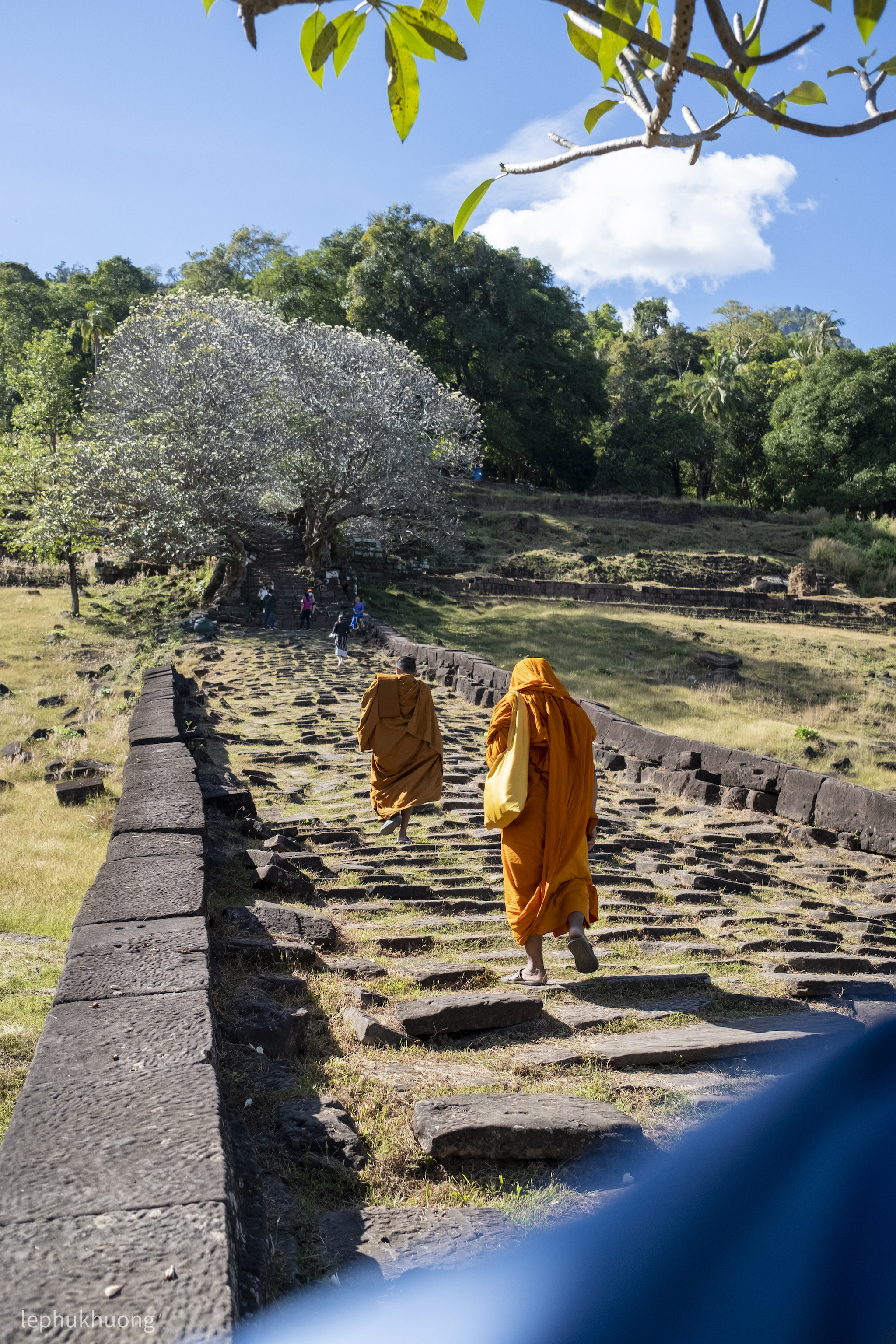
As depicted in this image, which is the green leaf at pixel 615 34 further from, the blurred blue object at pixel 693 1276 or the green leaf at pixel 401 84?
the blurred blue object at pixel 693 1276

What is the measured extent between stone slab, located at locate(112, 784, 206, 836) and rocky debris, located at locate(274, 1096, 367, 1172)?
253 centimetres

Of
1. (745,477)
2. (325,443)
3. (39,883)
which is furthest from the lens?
(745,477)

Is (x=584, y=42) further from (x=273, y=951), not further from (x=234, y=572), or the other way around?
(x=234, y=572)

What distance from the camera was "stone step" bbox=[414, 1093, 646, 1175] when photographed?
9.03 ft

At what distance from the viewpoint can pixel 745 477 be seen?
168 ft

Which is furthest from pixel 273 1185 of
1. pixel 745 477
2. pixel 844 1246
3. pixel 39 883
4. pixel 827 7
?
pixel 745 477

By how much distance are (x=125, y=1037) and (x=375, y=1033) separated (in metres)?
1.03

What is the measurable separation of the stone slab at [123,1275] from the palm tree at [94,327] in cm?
4786

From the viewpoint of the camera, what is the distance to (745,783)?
31.6ft

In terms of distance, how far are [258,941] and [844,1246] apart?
2913mm

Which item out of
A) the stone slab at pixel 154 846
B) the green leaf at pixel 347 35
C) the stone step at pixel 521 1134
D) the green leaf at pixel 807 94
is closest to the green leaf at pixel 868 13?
the green leaf at pixel 807 94

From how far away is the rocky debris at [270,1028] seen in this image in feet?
11.5

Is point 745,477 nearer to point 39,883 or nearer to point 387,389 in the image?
point 387,389

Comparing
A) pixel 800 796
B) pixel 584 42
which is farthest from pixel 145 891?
pixel 800 796
